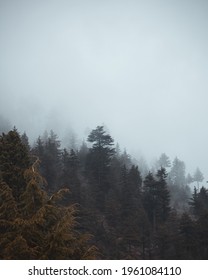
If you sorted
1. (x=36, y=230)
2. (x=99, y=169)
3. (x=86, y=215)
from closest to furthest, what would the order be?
(x=36, y=230), (x=86, y=215), (x=99, y=169)

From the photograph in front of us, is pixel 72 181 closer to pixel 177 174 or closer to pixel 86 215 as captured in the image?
pixel 86 215

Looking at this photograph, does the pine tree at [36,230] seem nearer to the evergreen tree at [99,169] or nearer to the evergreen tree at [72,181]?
the evergreen tree at [72,181]

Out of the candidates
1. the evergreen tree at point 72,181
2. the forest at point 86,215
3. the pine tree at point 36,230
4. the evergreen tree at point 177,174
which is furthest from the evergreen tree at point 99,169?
the evergreen tree at point 177,174

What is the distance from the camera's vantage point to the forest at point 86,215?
1141cm

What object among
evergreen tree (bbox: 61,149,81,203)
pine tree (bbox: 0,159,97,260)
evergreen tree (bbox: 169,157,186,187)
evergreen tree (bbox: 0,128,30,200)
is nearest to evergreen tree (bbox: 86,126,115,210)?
evergreen tree (bbox: 61,149,81,203)

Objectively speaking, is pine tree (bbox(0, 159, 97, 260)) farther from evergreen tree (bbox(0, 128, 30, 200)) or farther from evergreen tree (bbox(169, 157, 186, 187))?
evergreen tree (bbox(169, 157, 186, 187))

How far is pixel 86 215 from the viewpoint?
123ft

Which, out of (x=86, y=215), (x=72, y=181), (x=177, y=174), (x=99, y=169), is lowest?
(x=86, y=215)

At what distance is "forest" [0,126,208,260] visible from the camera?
11414mm

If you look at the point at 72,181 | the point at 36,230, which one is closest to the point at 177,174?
the point at 72,181

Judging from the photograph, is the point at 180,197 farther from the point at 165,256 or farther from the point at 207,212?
the point at 165,256

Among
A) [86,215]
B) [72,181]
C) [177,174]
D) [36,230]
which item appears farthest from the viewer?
[177,174]
